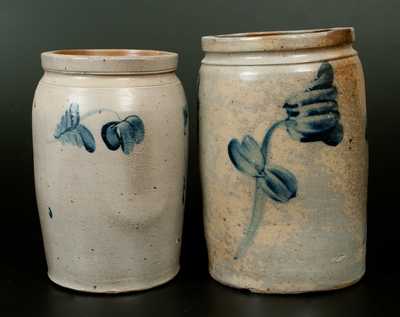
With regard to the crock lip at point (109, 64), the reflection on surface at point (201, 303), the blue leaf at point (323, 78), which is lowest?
the reflection on surface at point (201, 303)

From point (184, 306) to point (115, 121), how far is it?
0.32 m

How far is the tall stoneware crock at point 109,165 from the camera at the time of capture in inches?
74.0

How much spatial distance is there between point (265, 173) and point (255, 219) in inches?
3.2

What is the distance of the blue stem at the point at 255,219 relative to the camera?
1.90 m

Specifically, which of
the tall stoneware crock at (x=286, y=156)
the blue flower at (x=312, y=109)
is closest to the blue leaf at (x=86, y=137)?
the tall stoneware crock at (x=286, y=156)

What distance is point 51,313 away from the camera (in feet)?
6.09

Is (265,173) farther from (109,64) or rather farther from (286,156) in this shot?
(109,64)

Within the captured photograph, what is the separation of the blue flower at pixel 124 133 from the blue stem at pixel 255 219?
210mm

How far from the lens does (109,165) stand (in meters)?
1.89

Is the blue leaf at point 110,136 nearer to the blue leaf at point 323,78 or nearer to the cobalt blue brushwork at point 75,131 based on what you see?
the cobalt blue brushwork at point 75,131

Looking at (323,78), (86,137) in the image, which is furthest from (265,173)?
(86,137)

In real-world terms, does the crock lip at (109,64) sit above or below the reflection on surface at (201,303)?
above
